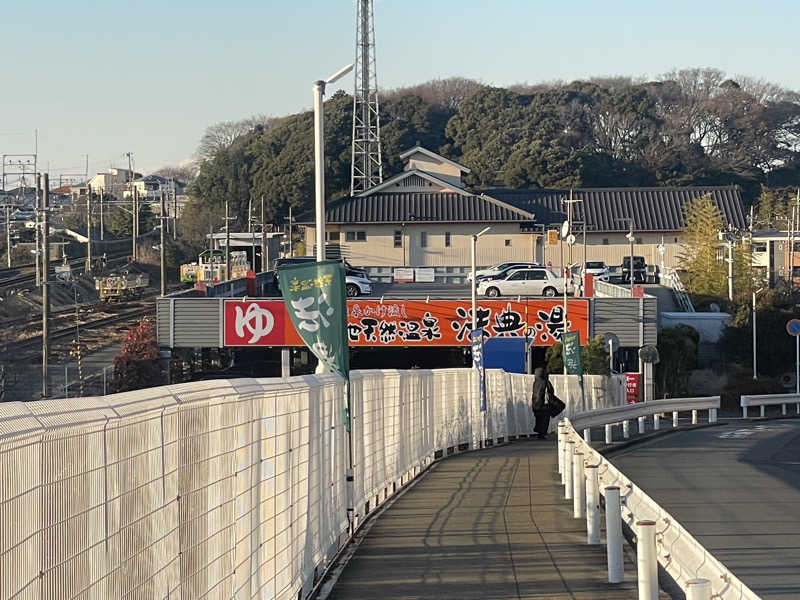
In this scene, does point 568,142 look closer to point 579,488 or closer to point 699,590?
point 579,488

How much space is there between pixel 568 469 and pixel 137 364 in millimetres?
32893

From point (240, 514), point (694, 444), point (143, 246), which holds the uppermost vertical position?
point (143, 246)

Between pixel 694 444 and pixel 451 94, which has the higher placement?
pixel 451 94

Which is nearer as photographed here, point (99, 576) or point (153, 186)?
point (99, 576)

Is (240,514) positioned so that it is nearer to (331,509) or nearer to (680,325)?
(331,509)

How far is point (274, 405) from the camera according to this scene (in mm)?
8633

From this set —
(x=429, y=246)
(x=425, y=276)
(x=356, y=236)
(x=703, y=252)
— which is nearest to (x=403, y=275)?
(x=425, y=276)

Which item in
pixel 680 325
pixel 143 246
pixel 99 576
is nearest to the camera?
pixel 99 576

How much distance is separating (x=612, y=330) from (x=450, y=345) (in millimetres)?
7023

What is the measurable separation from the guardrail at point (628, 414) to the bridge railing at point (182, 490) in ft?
41.0

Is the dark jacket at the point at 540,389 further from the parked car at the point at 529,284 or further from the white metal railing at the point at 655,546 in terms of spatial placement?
the parked car at the point at 529,284

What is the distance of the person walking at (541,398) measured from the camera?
29891mm

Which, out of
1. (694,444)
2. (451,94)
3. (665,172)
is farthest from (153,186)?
(694,444)

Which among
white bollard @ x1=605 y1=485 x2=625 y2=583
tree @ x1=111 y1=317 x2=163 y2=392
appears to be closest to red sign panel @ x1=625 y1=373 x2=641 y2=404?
tree @ x1=111 y1=317 x2=163 y2=392
